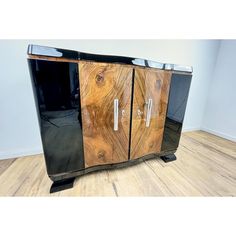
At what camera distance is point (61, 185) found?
0.98 meters

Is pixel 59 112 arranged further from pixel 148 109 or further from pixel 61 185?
pixel 148 109

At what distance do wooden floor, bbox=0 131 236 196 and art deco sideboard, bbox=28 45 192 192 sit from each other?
4.8 inches

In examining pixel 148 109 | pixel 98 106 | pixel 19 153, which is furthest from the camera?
pixel 19 153

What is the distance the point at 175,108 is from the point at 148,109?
36 cm

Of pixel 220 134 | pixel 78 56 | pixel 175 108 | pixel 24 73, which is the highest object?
pixel 78 56

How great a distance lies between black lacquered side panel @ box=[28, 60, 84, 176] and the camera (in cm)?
74

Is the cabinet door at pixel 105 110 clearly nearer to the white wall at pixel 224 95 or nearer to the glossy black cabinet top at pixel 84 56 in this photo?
the glossy black cabinet top at pixel 84 56

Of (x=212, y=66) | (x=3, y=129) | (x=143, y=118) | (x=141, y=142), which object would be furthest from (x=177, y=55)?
(x=3, y=129)

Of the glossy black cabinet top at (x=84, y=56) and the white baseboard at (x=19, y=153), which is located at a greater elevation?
the glossy black cabinet top at (x=84, y=56)

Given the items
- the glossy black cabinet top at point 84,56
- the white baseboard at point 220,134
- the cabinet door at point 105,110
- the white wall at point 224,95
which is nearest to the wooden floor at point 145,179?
the cabinet door at point 105,110

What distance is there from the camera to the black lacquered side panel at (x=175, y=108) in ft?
3.83

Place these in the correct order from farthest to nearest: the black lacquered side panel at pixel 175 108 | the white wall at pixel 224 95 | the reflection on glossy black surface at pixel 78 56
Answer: the white wall at pixel 224 95 → the black lacquered side panel at pixel 175 108 → the reflection on glossy black surface at pixel 78 56

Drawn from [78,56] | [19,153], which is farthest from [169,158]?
[19,153]
